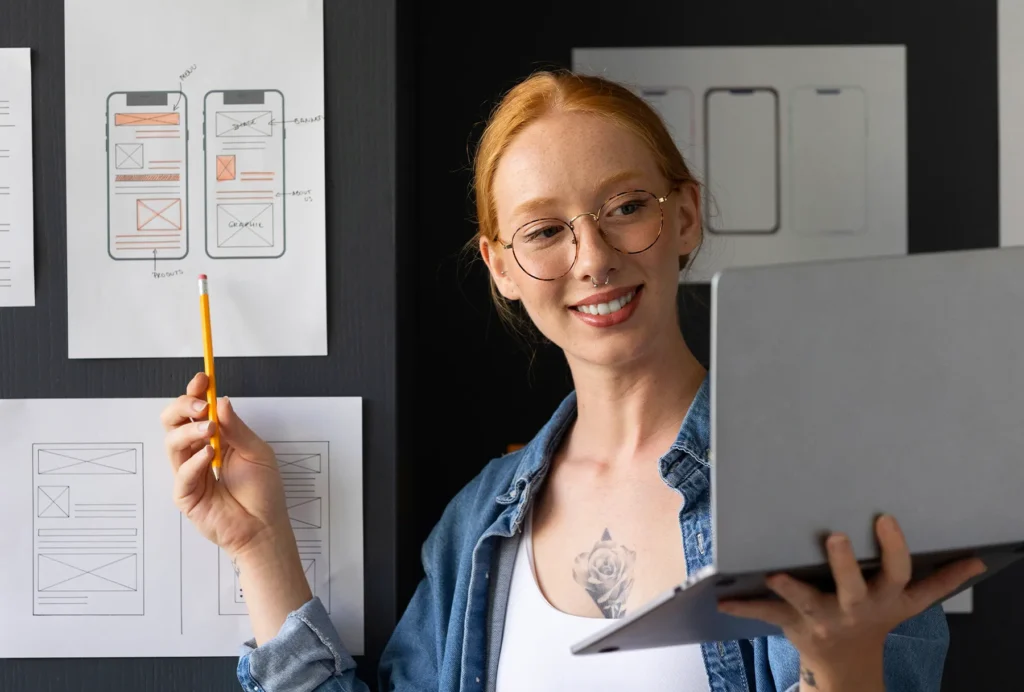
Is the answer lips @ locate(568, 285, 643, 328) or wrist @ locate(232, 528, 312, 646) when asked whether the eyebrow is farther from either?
wrist @ locate(232, 528, 312, 646)

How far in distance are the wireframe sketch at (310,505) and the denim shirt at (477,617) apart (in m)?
0.06

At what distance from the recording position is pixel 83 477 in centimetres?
126

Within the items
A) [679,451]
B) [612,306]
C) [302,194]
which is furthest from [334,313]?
[679,451]

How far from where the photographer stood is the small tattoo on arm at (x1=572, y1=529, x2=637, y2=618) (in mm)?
1111

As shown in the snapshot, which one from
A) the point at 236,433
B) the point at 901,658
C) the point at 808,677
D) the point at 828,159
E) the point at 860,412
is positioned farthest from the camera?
the point at 828,159

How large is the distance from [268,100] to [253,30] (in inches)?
3.6

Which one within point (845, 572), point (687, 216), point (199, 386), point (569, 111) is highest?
point (569, 111)

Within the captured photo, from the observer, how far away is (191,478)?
3.88 feet

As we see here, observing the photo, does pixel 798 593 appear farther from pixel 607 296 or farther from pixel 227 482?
pixel 227 482

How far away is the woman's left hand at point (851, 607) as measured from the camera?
2.37 feet

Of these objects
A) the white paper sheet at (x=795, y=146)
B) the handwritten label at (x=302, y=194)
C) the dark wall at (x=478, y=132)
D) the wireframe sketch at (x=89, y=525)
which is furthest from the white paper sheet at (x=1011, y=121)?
the wireframe sketch at (x=89, y=525)

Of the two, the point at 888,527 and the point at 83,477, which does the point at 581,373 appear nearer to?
the point at 888,527

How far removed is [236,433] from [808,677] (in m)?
0.73

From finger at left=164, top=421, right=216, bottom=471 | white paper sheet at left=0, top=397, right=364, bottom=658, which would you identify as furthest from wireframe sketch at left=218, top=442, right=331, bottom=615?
finger at left=164, top=421, right=216, bottom=471
